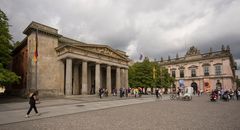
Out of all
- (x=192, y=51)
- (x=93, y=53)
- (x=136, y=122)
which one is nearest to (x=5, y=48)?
(x=93, y=53)

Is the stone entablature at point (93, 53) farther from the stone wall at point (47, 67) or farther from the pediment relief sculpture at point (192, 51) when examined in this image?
the pediment relief sculpture at point (192, 51)

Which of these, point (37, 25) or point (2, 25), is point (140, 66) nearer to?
point (37, 25)

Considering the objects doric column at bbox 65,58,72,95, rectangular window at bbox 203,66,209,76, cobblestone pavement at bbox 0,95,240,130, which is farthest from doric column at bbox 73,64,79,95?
rectangular window at bbox 203,66,209,76

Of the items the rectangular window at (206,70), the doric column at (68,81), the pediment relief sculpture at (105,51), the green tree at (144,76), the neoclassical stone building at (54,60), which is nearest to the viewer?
the doric column at (68,81)

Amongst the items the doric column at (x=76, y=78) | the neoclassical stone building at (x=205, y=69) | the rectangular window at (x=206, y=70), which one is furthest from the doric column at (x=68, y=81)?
the rectangular window at (x=206, y=70)

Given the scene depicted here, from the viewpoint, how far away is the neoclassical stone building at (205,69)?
198 feet

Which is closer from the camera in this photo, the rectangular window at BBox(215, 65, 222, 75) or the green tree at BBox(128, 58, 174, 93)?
the green tree at BBox(128, 58, 174, 93)

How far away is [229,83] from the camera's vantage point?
6016 centimetres

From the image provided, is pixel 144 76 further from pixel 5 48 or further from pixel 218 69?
pixel 5 48

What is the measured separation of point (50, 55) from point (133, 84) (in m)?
29.0

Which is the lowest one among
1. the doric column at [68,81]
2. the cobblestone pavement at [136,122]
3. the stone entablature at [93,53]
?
the cobblestone pavement at [136,122]

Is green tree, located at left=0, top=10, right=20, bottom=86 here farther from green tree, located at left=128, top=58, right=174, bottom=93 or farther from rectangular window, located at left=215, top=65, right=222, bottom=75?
rectangular window, located at left=215, top=65, right=222, bottom=75

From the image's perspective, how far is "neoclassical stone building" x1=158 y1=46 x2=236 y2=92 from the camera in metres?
60.5

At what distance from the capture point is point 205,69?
6569 cm
